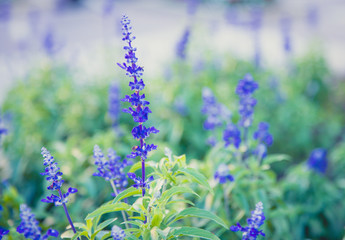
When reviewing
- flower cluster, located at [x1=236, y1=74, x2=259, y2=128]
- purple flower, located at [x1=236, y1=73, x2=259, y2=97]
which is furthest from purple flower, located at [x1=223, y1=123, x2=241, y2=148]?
purple flower, located at [x1=236, y1=73, x2=259, y2=97]

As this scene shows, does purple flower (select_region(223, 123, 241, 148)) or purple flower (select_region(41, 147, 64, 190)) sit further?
purple flower (select_region(223, 123, 241, 148))

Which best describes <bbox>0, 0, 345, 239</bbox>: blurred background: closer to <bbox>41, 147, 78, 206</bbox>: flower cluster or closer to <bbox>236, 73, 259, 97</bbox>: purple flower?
<bbox>236, 73, 259, 97</bbox>: purple flower

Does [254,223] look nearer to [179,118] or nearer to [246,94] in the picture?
[246,94]

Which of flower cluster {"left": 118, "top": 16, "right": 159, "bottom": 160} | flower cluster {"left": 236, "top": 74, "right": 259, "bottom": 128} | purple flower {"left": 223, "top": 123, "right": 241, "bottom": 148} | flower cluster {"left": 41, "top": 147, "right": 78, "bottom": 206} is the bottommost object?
flower cluster {"left": 41, "top": 147, "right": 78, "bottom": 206}

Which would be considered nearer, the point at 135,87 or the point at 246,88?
the point at 135,87

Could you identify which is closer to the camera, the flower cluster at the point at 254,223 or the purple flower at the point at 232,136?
the flower cluster at the point at 254,223

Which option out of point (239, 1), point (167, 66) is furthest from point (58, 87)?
point (239, 1)

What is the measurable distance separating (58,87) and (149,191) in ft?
12.8

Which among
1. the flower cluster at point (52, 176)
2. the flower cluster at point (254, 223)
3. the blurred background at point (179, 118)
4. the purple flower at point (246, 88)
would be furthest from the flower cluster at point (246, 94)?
the flower cluster at point (52, 176)

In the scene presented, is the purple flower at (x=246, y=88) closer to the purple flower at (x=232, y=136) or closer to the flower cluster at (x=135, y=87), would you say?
the purple flower at (x=232, y=136)

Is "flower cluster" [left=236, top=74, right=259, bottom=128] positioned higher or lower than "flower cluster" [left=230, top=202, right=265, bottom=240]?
higher

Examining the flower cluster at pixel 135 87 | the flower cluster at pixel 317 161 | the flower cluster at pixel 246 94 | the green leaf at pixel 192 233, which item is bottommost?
the green leaf at pixel 192 233

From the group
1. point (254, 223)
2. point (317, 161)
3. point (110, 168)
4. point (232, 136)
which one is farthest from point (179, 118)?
point (254, 223)

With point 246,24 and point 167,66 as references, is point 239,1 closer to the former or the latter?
point 246,24
